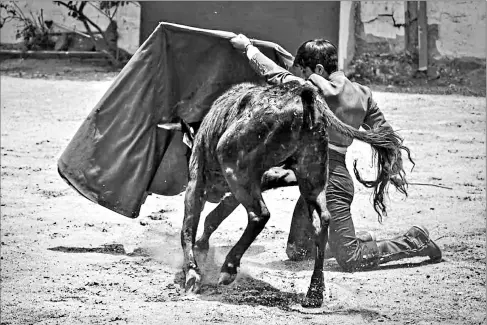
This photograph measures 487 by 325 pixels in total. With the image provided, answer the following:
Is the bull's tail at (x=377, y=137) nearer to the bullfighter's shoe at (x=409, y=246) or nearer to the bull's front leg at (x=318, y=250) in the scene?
the bullfighter's shoe at (x=409, y=246)

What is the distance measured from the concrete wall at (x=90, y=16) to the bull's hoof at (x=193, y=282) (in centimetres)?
668

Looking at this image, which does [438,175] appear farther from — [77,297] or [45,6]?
[45,6]

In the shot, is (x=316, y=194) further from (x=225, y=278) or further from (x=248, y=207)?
(x=225, y=278)

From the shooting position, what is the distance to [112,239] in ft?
24.6

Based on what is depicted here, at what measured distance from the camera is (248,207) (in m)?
5.92

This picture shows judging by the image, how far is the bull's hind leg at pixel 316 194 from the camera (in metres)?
5.86

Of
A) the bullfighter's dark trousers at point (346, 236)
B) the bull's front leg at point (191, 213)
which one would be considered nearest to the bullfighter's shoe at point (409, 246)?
the bullfighter's dark trousers at point (346, 236)

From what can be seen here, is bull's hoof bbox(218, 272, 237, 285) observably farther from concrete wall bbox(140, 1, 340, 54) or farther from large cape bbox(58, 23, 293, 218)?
concrete wall bbox(140, 1, 340, 54)

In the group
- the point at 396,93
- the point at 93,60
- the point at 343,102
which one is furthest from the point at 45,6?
the point at 343,102

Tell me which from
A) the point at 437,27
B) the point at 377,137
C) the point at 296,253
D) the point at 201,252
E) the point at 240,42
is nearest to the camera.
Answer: the point at 377,137

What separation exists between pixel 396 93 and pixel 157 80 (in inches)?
193

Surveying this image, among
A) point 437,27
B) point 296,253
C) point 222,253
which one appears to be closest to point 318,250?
point 296,253

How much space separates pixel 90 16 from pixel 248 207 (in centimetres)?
748

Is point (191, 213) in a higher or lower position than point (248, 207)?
lower
